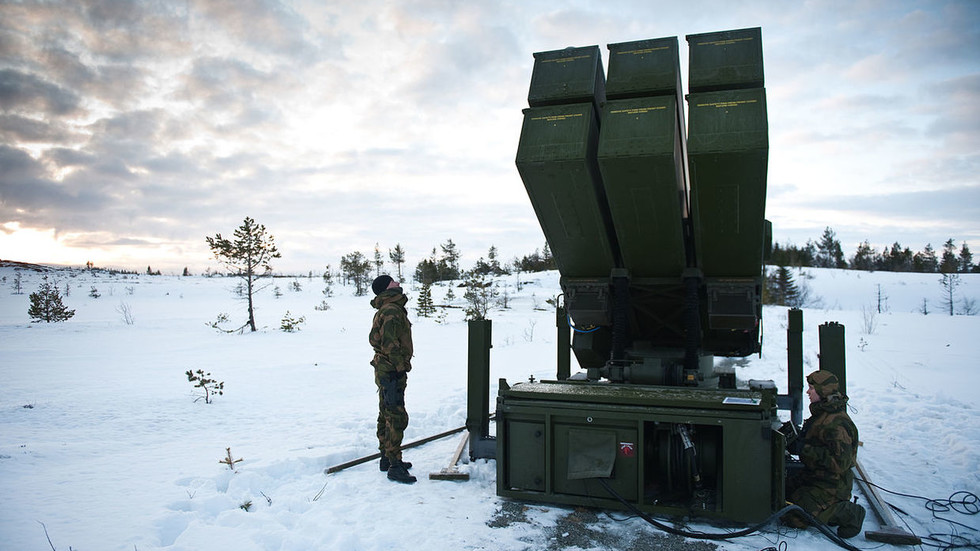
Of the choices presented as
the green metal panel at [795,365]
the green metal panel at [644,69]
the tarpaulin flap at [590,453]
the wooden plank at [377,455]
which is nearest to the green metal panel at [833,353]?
the green metal panel at [795,365]

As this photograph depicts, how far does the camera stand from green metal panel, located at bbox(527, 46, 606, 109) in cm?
514

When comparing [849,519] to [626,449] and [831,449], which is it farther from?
[626,449]

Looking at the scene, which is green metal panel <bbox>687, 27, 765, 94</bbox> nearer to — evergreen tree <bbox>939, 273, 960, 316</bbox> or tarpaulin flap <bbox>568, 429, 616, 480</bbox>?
tarpaulin flap <bbox>568, 429, 616, 480</bbox>

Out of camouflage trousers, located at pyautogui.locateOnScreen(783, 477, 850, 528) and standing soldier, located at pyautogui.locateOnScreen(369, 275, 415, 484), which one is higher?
standing soldier, located at pyautogui.locateOnScreen(369, 275, 415, 484)

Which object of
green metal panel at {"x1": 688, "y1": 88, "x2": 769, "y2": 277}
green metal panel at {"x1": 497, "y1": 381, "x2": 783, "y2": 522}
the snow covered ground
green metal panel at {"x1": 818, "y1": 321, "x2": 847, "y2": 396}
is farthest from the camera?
green metal panel at {"x1": 818, "y1": 321, "x2": 847, "y2": 396}

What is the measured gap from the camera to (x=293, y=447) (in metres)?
6.10

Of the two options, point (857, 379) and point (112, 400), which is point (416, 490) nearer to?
point (112, 400)

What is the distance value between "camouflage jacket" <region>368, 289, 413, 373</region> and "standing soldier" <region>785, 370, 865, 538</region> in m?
3.40

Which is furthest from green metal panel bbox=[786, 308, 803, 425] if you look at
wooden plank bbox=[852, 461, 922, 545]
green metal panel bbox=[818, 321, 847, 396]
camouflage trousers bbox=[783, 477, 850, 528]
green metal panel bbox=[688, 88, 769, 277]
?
camouflage trousers bbox=[783, 477, 850, 528]

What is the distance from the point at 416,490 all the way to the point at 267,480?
52.5 inches

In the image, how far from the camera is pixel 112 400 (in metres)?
8.23

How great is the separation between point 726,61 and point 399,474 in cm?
464

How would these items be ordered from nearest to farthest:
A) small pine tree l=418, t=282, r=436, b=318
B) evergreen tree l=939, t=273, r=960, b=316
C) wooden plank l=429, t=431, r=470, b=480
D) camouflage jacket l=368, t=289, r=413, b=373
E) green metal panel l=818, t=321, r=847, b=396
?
green metal panel l=818, t=321, r=847, b=396 → wooden plank l=429, t=431, r=470, b=480 → camouflage jacket l=368, t=289, r=413, b=373 → small pine tree l=418, t=282, r=436, b=318 → evergreen tree l=939, t=273, r=960, b=316

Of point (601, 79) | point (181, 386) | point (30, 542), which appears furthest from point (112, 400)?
point (601, 79)
